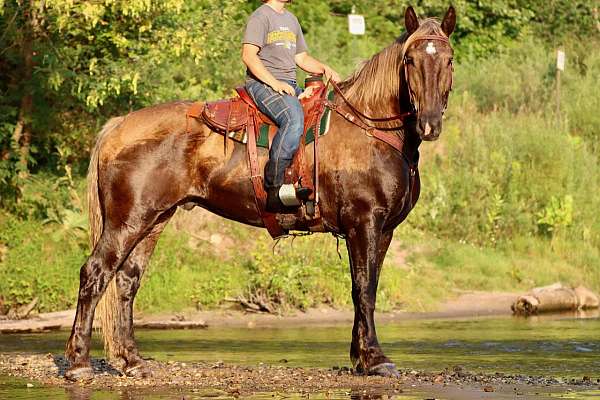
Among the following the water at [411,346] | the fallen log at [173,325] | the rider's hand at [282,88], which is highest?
the rider's hand at [282,88]

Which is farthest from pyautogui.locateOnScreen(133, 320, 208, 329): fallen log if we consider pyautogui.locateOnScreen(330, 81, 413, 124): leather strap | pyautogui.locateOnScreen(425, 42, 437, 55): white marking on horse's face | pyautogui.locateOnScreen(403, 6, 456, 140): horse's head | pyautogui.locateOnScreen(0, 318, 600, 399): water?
pyautogui.locateOnScreen(425, 42, 437, 55): white marking on horse's face

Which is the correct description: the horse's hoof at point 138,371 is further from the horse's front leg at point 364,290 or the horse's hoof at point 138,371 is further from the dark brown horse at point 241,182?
the horse's front leg at point 364,290

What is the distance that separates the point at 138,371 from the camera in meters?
11.8

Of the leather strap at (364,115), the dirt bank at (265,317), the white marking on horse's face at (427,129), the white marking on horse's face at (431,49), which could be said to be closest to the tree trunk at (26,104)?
the dirt bank at (265,317)

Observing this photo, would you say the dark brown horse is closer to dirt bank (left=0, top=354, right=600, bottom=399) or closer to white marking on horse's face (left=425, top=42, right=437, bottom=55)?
white marking on horse's face (left=425, top=42, right=437, bottom=55)

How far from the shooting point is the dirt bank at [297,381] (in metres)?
10.5

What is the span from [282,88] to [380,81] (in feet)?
2.81

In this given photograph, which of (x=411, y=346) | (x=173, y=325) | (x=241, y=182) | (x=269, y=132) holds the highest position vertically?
(x=269, y=132)

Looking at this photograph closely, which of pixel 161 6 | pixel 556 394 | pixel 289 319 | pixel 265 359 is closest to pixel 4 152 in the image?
pixel 161 6

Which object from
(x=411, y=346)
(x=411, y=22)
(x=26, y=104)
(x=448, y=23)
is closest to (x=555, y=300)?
(x=411, y=346)

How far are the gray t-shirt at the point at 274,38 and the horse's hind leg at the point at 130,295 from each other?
165cm

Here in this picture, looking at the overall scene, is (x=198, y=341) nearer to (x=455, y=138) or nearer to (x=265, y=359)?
(x=265, y=359)

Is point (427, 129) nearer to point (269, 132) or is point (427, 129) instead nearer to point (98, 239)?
point (269, 132)

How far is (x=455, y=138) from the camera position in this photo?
2491cm
